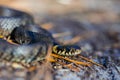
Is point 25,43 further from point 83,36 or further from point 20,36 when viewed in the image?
point 83,36

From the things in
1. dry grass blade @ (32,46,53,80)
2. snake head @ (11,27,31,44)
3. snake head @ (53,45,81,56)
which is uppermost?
snake head @ (11,27,31,44)

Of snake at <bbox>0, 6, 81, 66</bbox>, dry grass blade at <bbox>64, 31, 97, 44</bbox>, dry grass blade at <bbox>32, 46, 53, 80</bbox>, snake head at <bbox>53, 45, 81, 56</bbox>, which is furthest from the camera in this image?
dry grass blade at <bbox>64, 31, 97, 44</bbox>

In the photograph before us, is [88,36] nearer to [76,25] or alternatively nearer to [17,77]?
[76,25]

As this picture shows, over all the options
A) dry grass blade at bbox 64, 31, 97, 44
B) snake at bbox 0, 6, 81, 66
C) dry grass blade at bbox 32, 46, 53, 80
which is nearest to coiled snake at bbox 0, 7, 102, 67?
snake at bbox 0, 6, 81, 66

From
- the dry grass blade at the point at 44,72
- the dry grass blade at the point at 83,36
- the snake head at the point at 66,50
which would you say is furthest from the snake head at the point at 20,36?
the dry grass blade at the point at 83,36

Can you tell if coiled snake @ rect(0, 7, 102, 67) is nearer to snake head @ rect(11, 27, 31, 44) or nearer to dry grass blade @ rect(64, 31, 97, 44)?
snake head @ rect(11, 27, 31, 44)

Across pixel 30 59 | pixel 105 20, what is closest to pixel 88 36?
pixel 105 20

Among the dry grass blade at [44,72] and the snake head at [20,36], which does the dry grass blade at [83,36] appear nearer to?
the snake head at [20,36]
